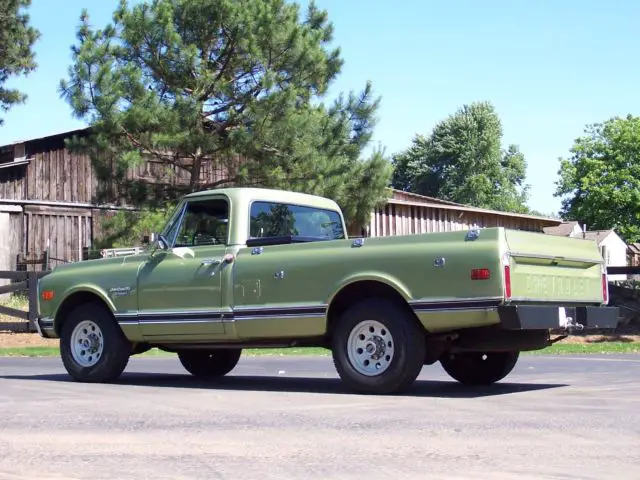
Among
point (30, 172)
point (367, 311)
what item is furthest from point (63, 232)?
point (367, 311)

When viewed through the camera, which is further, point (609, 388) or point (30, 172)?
point (30, 172)

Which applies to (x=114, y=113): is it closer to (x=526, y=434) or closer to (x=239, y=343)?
(x=239, y=343)

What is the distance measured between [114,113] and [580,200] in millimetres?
57645

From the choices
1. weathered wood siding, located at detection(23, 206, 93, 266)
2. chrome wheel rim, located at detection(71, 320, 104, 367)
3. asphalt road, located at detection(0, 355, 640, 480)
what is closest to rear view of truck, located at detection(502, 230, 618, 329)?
asphalt road, located at detection(0, 355, 640, 480)

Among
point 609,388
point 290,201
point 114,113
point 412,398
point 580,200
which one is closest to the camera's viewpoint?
point 412,398

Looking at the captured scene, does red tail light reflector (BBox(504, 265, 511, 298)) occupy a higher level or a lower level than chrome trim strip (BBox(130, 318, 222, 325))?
higher

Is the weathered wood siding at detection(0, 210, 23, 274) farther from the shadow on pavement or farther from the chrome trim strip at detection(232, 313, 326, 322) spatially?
the chrome trim strip at detection(232, 313, 326, 322)

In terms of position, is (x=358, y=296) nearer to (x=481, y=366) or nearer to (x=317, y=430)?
(x=481, y=366)

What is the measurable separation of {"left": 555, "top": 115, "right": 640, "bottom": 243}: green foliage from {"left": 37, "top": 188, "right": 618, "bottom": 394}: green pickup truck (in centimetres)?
6333

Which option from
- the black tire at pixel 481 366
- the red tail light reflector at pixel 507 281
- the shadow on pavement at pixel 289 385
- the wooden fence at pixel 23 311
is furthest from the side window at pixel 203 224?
the wooden fence at pixel 23 311

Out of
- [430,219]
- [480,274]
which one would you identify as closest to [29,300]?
[480,274]

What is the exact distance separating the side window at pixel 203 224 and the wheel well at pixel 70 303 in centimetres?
134

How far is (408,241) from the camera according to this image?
900cm

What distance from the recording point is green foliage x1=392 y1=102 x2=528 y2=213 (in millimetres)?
84000
